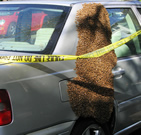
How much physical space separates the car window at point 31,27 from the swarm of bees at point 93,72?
248 mm

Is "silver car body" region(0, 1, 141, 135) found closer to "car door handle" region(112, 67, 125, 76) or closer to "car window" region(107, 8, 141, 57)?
"car door handle" region(112, 67, 125, 76)

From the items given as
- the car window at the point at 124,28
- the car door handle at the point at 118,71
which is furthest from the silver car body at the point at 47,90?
the car window at the point at 124,28

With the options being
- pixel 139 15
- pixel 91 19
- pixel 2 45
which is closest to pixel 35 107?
pixel 2 45

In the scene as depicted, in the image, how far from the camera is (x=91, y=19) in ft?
10.1

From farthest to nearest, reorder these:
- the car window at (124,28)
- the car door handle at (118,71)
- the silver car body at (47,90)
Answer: the car window at (124,28) < the car door handle at (118,71) < the silver car body at (47,90)

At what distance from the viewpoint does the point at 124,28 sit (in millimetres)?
3713

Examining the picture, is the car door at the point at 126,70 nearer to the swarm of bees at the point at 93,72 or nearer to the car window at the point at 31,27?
the swarm of bees at the point at 93,72

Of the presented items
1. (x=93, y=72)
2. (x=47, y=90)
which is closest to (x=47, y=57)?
(x=47, y=90)

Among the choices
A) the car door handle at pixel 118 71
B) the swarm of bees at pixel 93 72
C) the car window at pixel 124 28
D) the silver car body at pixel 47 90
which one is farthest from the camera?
the car window at pixel 124 28

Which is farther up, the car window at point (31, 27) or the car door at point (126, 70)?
the car window at point (31, 27)

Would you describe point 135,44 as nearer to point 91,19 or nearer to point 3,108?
point 91,19

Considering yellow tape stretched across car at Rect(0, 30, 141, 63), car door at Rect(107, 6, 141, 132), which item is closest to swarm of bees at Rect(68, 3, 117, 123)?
yellow tape stretched across car at Rect(0, 30, 141, 63)

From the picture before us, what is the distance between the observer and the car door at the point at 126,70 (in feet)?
10.5

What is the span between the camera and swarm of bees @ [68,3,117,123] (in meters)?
2.74
